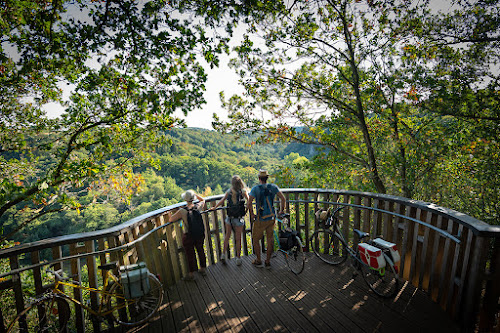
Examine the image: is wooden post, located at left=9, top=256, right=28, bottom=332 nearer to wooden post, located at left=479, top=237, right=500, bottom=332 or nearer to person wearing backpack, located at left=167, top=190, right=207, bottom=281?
person wearing backpack, located at left=167, top=190, right=207, bottom=281

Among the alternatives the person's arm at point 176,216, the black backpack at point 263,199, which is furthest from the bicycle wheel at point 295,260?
the person's arm at point 176,216

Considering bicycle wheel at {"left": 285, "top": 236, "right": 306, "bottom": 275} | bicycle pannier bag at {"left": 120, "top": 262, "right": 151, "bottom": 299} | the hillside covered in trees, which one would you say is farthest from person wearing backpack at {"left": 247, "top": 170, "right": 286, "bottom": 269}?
the hillside covered in trees

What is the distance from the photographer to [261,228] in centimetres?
391

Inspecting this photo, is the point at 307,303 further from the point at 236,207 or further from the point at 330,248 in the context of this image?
the point at 236,207

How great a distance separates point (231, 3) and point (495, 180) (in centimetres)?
883

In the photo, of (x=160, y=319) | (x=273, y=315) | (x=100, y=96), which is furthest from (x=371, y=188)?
(x=100, y=96)

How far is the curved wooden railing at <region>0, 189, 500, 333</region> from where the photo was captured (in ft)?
7.45

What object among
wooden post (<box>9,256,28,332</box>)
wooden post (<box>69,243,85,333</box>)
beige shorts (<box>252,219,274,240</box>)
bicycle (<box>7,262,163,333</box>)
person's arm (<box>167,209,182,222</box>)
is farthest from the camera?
beige shorts (<box>252,219,274,240</box>)

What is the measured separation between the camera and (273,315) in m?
2.92

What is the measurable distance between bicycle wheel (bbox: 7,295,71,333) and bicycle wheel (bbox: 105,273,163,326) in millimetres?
432

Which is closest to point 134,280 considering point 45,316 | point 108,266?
point 108,266

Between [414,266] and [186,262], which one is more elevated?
[414,266]

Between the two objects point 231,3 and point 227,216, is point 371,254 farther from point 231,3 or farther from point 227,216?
point 231,3

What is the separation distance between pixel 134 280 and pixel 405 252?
11.6ft
